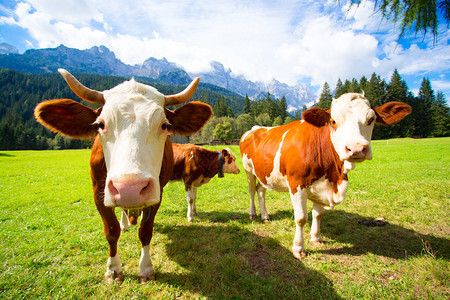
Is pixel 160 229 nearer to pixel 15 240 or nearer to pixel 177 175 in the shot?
pixel 177 175

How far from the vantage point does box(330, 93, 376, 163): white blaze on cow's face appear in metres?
2.76

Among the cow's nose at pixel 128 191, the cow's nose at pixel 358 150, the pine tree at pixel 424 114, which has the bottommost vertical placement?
the cow's nose at pixel 128 191

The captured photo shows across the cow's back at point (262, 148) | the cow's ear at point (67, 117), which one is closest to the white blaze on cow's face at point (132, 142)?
the cow's ear at point (67, 117)

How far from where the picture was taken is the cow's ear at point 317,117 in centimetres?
348

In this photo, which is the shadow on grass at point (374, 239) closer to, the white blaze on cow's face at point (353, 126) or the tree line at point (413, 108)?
the white blaze on cow's face at point (353, 126)

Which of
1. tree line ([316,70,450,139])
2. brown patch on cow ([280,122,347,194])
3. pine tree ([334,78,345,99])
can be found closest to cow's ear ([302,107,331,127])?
brown patch on cow ([280,122,347,194])

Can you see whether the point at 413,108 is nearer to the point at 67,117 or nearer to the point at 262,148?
the point at 262,148

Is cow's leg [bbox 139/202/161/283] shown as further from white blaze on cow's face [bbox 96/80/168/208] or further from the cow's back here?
the cow's back

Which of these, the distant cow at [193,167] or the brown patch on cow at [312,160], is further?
the distant cow at [193,167]

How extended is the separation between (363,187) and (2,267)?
36.3ft

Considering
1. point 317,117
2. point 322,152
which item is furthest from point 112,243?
point 317,117

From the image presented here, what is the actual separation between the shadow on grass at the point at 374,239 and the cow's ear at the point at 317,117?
245 cm

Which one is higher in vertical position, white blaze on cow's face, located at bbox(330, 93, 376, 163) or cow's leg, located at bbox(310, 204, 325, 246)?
white blaze on cow's face, located at bbox(330, 93, 376, 163)

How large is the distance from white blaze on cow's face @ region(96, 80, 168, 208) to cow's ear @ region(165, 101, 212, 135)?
1.68ft
